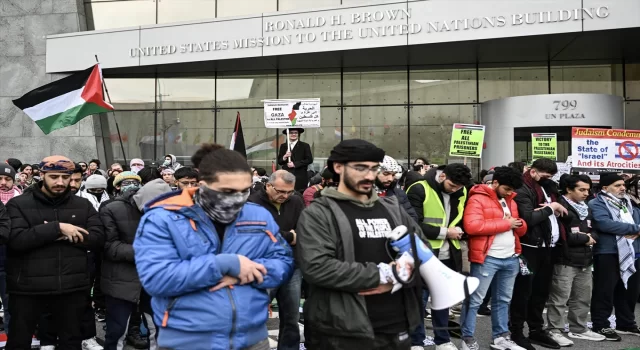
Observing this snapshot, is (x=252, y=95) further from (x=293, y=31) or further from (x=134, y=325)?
(x=134, y=325)

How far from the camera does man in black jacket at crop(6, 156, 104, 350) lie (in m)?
4.68

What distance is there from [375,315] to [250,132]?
15985 millimetres

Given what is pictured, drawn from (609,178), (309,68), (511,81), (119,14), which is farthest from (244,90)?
(609,178)

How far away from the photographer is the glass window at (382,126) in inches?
710

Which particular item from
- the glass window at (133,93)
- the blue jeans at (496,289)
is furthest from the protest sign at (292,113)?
the glass window at (133,93)

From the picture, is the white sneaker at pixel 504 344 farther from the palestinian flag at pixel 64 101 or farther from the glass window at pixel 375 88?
the glass window at pixel 375 88

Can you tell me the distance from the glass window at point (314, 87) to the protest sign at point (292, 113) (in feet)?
23.6

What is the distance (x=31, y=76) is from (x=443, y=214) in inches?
648

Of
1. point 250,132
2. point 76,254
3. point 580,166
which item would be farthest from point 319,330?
point 250,132

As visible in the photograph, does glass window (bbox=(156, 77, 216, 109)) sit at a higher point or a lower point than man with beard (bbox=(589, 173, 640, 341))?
higher

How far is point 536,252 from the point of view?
6.54m

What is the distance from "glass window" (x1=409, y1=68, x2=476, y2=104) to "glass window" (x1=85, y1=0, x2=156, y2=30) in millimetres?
9132

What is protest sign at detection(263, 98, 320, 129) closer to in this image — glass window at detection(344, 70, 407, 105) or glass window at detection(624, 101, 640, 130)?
glass window at detection(344, 70, 407, 105)

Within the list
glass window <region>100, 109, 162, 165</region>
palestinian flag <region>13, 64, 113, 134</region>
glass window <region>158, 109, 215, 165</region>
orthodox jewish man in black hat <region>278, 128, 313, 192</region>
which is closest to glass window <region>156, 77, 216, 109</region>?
glass window <region>158, 109, 215, 165</region>
